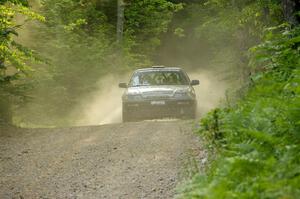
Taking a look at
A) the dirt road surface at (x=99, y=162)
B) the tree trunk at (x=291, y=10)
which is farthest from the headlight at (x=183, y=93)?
the tree trunk at (x=291, y=10)

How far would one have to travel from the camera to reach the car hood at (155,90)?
16984 millimetres

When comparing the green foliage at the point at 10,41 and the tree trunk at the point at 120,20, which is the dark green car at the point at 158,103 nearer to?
the green foliage at the point at 10,41

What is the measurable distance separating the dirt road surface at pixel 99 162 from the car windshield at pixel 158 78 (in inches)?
132

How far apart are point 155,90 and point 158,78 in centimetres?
147

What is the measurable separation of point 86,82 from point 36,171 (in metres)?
16.4

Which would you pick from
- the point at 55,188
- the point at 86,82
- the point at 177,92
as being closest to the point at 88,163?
the point at 55,188

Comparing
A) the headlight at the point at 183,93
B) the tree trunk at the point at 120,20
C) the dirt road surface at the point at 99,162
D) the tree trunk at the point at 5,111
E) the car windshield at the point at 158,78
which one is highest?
the tree trunk at the point at 120,20

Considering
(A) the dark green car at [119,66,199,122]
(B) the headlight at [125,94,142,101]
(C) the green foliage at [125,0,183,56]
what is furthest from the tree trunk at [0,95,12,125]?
(C) the green foliage at [125,0,183,56]

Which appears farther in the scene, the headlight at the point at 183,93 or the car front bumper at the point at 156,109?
the headlight at the point at 183,93

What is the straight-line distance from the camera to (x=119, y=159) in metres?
10.4

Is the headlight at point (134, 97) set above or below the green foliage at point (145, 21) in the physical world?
below

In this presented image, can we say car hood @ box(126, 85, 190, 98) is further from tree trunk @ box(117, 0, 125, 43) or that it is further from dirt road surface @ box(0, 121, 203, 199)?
tree trunk @ box(117, 0, 125, 43)

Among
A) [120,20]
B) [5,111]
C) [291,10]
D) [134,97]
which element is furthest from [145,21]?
[291,10]

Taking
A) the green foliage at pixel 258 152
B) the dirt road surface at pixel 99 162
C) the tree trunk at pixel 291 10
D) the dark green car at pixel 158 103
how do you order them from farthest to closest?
1. the dark green car at pixel 158 103
2. the tree trunk at pixel 291 10
3. the dirt road surface at pixel 99 162
4. the green foliage at pixel 258 152
